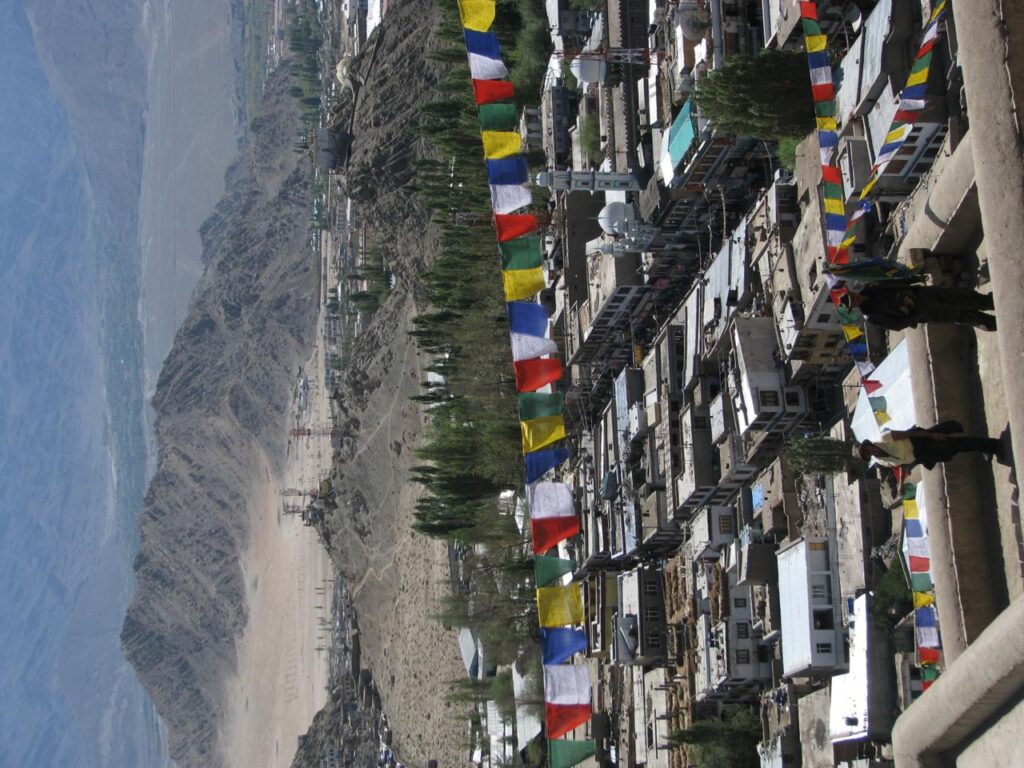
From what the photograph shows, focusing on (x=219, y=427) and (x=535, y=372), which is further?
(x=219, y=427)

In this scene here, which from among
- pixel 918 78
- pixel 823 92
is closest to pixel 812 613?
pixel 823 92

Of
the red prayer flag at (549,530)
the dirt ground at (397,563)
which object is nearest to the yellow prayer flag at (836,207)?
the red prayer flag at (549,530)

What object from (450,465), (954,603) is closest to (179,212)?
(450,465)

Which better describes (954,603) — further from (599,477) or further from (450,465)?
(450,465)

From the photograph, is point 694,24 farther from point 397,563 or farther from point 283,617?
point 283,617

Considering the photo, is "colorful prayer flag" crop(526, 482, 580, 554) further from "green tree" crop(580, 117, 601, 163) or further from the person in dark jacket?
"green tree" crop(580, 117, 601, 163)

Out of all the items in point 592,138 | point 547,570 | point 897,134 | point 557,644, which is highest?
point 592,138
